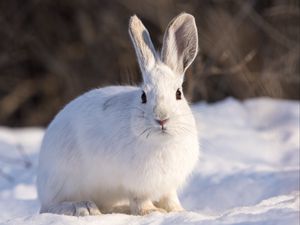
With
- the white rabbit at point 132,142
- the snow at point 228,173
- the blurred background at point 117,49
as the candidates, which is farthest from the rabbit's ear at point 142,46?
the blurred background at point 117,49

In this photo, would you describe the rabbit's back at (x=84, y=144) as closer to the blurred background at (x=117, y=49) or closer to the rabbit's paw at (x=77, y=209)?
the rabbit's paw at (x=77, y=209)

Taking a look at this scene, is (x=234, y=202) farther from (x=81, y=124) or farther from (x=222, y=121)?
(x=222, y=121)

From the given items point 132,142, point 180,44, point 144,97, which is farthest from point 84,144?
point 180,44

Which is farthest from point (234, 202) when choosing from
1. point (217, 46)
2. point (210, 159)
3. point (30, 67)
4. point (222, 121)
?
point (30, 67)

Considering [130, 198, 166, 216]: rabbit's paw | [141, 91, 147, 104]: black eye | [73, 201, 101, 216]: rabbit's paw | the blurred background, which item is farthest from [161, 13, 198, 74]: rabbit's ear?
the blurred background

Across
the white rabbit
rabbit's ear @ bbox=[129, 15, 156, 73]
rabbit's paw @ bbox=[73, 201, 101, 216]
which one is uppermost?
rabbit's ear @ bbox=[129, 15, 156, 73]

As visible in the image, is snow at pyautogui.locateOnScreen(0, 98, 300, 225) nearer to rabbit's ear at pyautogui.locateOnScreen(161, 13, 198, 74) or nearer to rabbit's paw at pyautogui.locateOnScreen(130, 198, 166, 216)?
rabbit's paw at pyautogui.locateOnScreen(130, 198, 166, 216)
